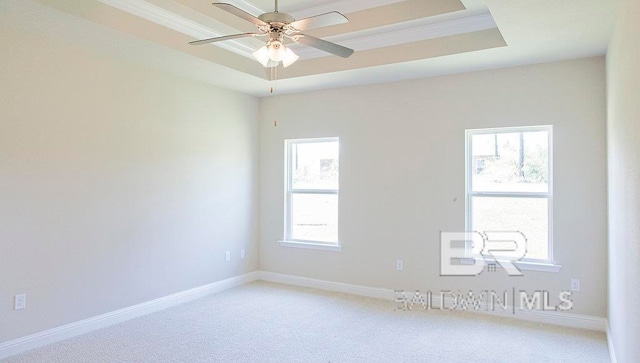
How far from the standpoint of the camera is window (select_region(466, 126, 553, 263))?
13.5 ft

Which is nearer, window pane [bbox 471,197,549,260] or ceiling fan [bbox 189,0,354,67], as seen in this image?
ceiling fan [bbox 189,0,354,67]

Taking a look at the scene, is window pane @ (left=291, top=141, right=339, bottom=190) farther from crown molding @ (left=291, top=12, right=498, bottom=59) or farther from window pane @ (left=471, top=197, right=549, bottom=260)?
window pane @ (left=471, top=197, right=549, bottom=260)

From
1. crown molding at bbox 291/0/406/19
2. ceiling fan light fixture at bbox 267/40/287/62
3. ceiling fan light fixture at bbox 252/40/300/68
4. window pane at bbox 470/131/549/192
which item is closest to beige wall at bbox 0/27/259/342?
crown molding at bbox 291/0/406/19

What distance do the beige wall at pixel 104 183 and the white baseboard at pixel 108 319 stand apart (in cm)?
6

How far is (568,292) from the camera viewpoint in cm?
395

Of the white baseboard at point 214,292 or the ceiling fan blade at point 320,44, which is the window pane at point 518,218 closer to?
the white baseboard at point 214,292

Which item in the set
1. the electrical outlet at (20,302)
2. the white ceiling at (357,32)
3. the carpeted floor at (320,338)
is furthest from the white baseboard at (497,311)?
the electrical outlet at (20,302)

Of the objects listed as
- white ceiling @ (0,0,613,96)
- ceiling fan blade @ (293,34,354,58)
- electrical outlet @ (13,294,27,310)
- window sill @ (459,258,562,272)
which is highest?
white ceiling @ (0,0,613,96)

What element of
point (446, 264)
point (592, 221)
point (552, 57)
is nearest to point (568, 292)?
point (592, 221)

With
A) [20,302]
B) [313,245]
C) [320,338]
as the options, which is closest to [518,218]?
[320,338]

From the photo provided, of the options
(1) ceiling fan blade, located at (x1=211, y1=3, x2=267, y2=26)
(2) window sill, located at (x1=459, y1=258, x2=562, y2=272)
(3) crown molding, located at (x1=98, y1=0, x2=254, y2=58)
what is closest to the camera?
(1) ceiling fan blade, located at (x1=211, y1=3, x2=267, y2=26)

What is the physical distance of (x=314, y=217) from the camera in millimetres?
5551

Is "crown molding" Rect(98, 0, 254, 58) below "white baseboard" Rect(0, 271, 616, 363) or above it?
above

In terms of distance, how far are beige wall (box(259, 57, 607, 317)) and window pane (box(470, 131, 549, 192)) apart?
0.50 ft
